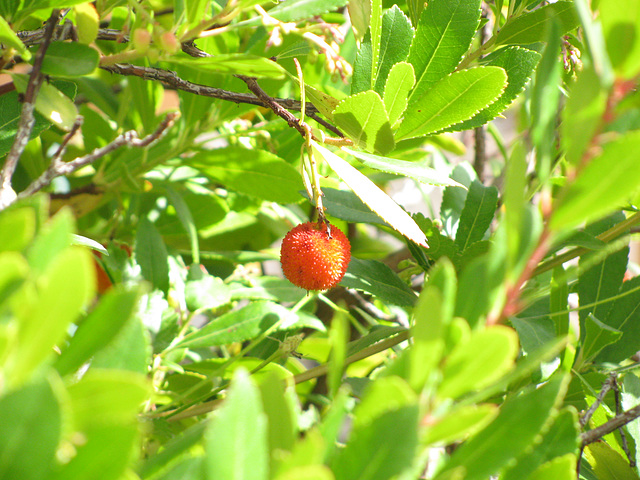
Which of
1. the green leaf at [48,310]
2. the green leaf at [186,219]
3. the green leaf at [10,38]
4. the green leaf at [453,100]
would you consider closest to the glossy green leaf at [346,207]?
the green leaf at [453,100]

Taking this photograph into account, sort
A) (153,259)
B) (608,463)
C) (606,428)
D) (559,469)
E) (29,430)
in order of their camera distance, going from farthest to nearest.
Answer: (153,259), (608,463), (606,428), (559,469), (29,430)

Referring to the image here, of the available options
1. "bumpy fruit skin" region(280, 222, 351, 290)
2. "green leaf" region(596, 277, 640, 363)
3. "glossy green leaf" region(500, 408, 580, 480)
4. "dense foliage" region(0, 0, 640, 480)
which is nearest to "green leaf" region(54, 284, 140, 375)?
"dense foliage" region(0, 0, 640, 480)

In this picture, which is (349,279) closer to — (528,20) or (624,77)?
(528,20)

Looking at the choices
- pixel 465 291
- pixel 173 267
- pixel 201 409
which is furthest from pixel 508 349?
Result: pixel 173 267

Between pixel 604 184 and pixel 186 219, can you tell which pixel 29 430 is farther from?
pixel 186 219

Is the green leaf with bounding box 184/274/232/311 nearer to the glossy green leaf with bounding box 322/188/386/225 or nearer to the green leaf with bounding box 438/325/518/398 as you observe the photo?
the glossy green leaf with bounding box 322/188/386/225

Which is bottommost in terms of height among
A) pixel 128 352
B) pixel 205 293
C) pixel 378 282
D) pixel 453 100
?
pixel 205 293

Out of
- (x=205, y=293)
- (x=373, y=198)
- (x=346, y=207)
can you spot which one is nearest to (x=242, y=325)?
(x=205, y=293)
